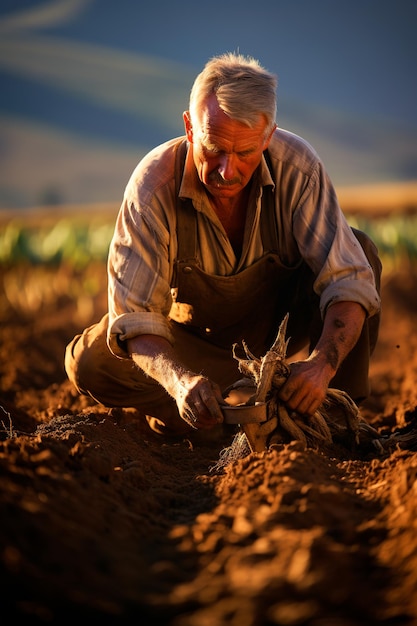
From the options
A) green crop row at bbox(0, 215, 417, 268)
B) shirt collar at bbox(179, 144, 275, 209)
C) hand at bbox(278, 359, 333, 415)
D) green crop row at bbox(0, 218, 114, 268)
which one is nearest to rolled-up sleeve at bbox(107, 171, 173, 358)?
shirt collar at bbox(179, 144, 275, 209)

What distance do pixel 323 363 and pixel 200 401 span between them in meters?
0.51

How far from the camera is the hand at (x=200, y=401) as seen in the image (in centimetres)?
275

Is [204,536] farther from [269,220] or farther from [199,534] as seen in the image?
[269,220]

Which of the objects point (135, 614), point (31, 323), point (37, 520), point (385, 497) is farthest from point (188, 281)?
point (31, 323)

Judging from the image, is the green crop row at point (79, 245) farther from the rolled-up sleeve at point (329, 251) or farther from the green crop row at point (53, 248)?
the rolled-up sleeve at point (329, 251)

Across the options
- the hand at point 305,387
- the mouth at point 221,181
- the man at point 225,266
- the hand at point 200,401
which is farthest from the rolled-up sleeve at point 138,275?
the hand at point 305,387

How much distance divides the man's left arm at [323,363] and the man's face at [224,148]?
63cm

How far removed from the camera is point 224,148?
3.11 metres

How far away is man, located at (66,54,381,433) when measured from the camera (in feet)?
10.1

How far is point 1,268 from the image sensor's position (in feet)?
30.1

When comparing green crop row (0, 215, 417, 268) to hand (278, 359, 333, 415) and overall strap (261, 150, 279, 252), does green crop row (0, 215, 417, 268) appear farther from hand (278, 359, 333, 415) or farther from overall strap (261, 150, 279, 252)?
hand (278, 359, 333, 415)

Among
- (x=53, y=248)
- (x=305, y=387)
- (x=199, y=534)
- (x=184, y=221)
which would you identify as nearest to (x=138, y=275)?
(x=184, y=221)

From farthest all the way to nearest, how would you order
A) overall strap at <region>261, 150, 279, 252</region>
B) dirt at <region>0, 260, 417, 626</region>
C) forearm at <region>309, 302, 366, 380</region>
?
1. overall strap at <region>261, 150, 279, 252</region>
2. forearm at <region>309, 302, 366, 380</region>
3. dirt at <region>0, 260, 417, 626</region>

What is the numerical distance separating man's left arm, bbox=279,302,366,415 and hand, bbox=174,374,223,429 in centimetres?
30
